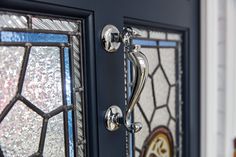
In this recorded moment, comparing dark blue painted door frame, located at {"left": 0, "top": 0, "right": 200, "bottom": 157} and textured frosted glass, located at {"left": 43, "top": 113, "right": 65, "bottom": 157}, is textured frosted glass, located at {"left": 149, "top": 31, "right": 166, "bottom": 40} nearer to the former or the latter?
dark blue painted door frame, located at {"left": 0, "top": 0, "right": 200, "bottom": 157}

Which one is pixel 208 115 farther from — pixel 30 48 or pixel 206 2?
pixel 30 48

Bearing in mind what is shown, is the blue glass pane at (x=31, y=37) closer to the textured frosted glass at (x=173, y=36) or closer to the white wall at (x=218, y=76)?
the textured frosted glass at (x=173, y=36)

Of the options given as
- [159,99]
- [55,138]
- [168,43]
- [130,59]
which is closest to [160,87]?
[159,99]

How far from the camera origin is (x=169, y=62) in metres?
0.87

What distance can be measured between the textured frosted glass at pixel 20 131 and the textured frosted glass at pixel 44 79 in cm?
2

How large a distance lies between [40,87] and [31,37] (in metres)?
0.09

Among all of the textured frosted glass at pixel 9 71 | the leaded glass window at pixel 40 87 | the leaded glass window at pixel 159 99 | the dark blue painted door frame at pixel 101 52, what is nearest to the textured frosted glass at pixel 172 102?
the leaded glass window at pixel 159 99

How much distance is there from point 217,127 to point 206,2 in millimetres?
466

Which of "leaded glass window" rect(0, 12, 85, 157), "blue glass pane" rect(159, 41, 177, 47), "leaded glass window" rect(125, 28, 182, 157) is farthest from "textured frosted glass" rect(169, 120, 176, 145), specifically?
"leaded glass window" rect(0, 12, 85, 157)

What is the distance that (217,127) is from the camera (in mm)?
1040

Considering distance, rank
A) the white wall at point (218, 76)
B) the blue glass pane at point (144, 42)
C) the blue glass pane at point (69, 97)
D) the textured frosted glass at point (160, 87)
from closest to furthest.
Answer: the blue glass pane at point (69, 97), the blue glass pane at point (144, 42), the textured frosted glass at point (160, 87), the white wall at point (218, 76)

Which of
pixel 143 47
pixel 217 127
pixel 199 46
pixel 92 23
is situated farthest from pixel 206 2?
pixel 92 23

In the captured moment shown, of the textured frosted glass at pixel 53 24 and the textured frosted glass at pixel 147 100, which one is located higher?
the textured frosted glass at pixel 53 24

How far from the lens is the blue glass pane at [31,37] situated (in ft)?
1.35
